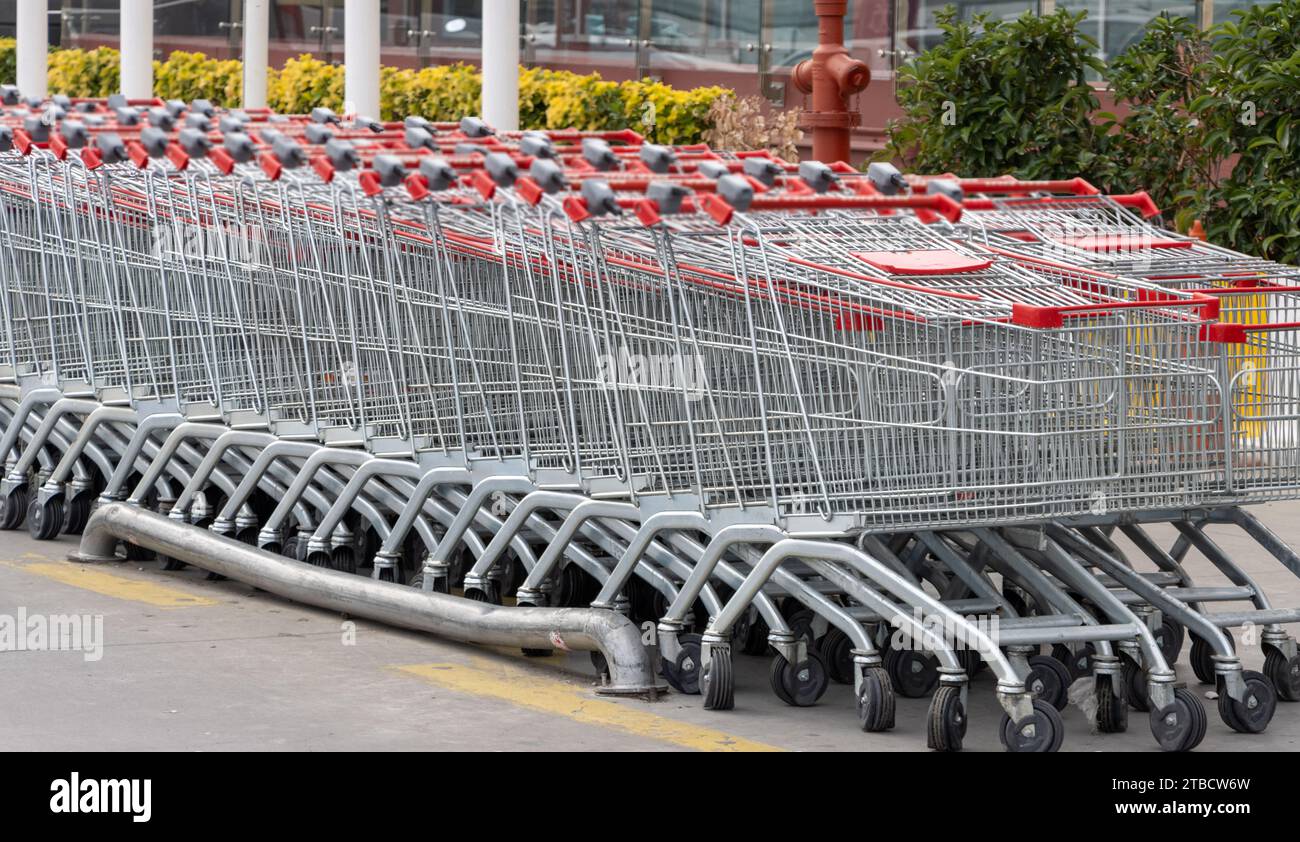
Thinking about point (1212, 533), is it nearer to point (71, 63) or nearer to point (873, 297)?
point (873, 297)

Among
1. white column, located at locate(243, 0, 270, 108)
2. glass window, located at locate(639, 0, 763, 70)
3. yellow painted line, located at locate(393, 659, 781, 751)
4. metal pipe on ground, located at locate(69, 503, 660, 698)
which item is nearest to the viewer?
yellow painted line, located at locate(393, 659, 781, 751)

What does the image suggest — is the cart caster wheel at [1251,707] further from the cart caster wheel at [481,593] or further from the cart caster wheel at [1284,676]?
the cart caster wheel at [481,593]

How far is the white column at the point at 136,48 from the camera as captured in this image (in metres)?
14.9

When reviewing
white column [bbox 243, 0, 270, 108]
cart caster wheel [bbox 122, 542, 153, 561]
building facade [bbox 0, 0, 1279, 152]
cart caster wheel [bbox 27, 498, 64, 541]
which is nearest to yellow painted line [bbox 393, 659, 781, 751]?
cart caster wheel [bbox 122, 542, 153, 561]

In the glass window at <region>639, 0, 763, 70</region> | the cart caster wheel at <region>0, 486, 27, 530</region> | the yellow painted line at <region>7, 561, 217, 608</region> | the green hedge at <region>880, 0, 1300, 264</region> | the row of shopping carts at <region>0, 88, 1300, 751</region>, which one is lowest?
the yellow painted line at <region>7, 561, 217, 608</region>

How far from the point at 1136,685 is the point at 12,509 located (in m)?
4.66

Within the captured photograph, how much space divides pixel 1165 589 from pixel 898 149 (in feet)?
20.1

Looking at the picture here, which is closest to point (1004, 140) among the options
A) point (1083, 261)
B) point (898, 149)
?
point (898, 149)

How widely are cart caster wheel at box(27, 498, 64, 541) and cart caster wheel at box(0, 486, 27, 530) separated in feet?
0.72

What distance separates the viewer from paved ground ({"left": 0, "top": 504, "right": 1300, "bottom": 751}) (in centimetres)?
557

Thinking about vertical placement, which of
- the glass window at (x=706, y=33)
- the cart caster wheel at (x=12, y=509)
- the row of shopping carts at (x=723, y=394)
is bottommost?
the cart caster wheel at (x=12, y=509)

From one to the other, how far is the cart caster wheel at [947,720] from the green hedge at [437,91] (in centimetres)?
920

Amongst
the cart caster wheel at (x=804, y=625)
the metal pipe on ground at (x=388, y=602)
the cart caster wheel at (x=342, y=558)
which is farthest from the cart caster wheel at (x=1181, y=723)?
the cart caster wheel at (x=342, y=558)

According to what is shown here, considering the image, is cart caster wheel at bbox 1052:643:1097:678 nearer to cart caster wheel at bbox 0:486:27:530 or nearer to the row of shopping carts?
the row of shopping carts
